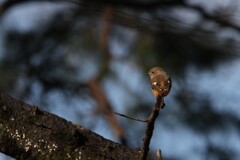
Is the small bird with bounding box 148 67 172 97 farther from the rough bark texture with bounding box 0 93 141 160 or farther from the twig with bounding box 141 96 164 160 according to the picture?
the rough bark texture with bounding box 0 93 141 160

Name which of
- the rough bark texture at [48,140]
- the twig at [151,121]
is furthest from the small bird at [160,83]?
the rough bark texture at [48,140]

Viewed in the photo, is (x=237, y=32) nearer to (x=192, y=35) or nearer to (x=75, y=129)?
(x=192, y=35)

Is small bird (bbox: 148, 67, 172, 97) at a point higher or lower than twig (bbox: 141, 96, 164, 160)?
higher

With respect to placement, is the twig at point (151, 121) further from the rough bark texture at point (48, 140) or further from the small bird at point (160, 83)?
the rough bark texture at point (48, 140)

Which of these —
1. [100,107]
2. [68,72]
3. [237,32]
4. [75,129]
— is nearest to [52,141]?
[75,129]

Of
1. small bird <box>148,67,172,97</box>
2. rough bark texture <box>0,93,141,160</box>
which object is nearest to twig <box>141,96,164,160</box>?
small bird <box>148,67,172,97</box>
